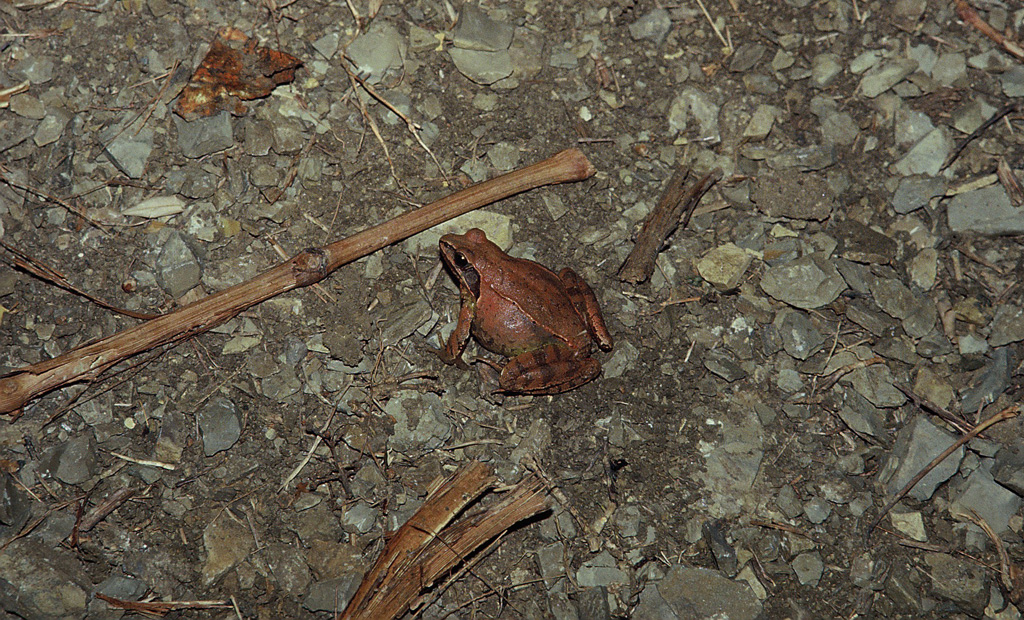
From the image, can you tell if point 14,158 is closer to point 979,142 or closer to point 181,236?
point 181,236

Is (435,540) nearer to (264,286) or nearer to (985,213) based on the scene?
(264,286)

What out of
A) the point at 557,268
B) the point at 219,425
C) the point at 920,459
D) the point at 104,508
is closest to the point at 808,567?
the point at 920,459

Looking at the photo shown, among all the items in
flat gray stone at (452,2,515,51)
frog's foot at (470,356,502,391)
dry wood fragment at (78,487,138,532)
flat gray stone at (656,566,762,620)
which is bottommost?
flat gray stone at (656,566,762,620)

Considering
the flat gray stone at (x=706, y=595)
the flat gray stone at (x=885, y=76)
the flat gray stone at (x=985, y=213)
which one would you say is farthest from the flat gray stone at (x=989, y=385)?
the flat gray stone at (x=885, y=76)

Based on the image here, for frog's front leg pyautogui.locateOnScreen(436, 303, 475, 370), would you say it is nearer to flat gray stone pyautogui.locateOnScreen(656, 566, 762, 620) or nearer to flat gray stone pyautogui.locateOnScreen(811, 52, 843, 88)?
flat gray stone pyautogui.locateOnScreen(656, 566, 762, 620)

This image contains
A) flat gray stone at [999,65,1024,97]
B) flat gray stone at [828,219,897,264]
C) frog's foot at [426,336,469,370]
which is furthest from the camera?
flat gray stone at [999,65,1024,97]

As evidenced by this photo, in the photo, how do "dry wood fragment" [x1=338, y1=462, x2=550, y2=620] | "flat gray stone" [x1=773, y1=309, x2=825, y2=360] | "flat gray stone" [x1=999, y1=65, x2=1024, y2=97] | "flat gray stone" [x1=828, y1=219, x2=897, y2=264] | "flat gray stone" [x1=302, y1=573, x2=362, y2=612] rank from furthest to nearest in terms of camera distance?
"flat gray stone" [x1=999, y1=65, x2=1024, y2=97] → "flat gray stone" [x1=828, y1=219, x2=897, y2=264] → "flat gray stone" [x1=773, y1=309, x2=825, y2=360] → "flat gray stone" [x1=302, y1=573, x2=362, y2=612] → "dry wood fragment" [x1=338, y1=462, x2=550, y2=620]

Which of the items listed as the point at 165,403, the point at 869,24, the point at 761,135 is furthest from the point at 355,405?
the point at 869,24

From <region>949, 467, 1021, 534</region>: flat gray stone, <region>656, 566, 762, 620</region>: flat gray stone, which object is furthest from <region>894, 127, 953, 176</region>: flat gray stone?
<region>656, 566, 762, 620</region>: flat gray stone
